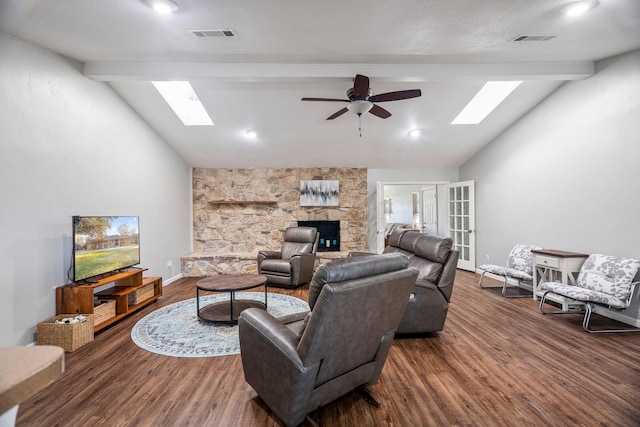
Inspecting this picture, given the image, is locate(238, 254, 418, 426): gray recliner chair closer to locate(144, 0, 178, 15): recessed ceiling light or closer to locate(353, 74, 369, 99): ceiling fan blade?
locate(353, 74, 369, 99): ceiling fan blade

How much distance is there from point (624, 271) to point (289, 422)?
147 inches

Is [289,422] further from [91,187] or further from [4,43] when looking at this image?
[4,43]

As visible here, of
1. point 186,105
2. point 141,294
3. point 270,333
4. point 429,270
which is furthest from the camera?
point 186,105

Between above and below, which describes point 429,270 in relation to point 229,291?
above

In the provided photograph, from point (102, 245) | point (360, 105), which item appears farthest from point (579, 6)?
point (102, 245)

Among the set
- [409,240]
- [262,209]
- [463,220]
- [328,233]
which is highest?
[262,209]

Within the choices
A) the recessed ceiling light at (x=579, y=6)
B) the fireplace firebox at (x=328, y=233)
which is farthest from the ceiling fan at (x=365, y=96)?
the fireplace firebox at (x=328, y=233)

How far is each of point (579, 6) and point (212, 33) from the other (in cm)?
312

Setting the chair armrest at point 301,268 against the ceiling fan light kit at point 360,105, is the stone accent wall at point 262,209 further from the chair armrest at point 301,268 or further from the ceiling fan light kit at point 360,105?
the ceiling fan light kit at point 360,105

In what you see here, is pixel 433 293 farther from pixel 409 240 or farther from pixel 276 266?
pixel 276 266

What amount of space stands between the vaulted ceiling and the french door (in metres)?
1.21

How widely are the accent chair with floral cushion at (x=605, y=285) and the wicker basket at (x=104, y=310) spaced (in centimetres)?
502

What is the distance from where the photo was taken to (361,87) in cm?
305

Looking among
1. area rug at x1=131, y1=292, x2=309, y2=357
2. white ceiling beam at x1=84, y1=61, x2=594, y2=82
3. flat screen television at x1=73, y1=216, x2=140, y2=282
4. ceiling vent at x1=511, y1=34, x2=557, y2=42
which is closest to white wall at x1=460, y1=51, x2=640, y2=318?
white ceiling beam at x1=84, y1=61, x2=594, y2=82
